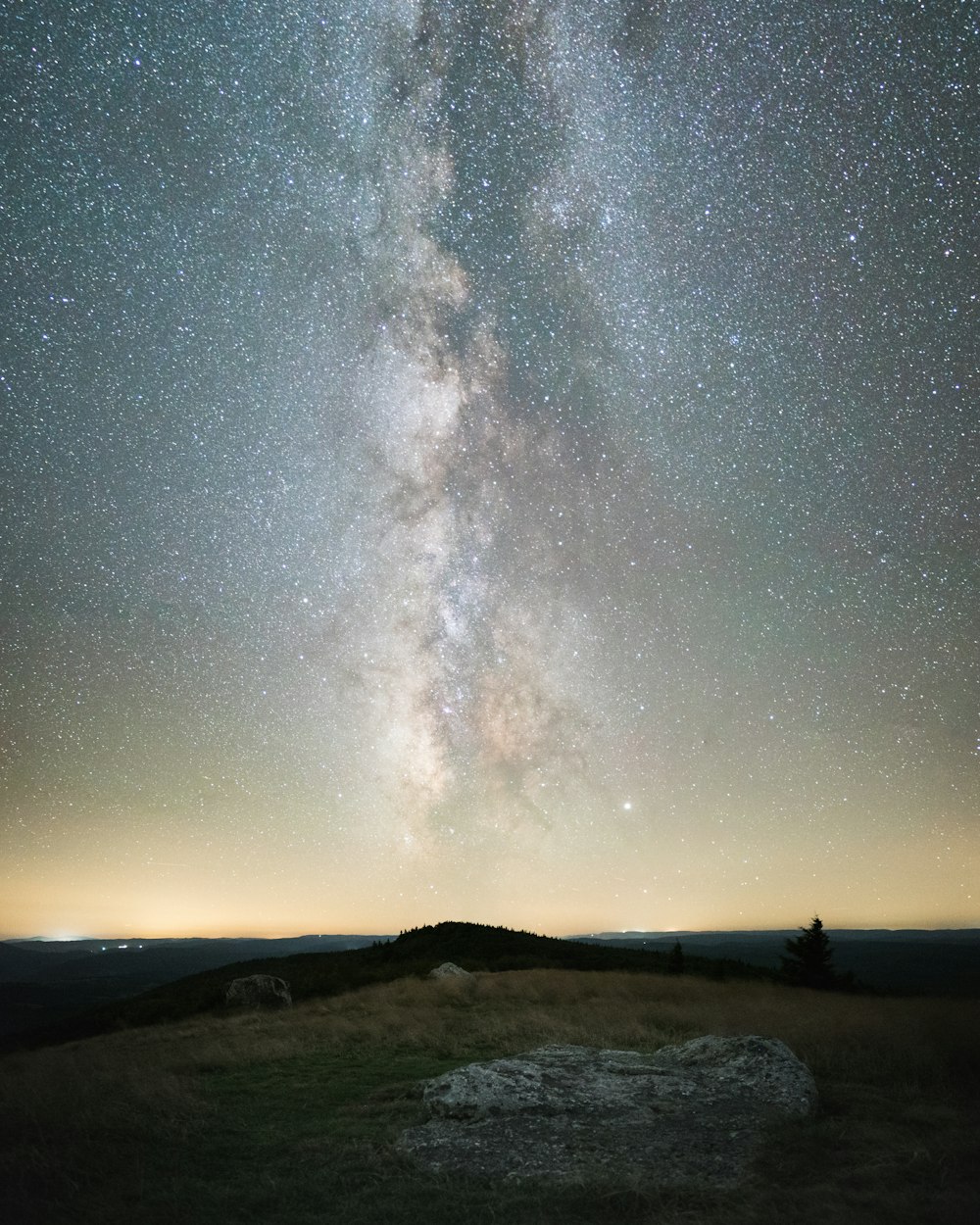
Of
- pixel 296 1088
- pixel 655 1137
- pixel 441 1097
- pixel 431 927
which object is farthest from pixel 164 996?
pixel 655 1137

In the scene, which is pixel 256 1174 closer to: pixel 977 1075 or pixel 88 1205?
pixel 88 1205

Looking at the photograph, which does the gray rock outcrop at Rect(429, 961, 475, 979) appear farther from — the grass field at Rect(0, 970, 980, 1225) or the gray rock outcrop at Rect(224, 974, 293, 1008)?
the grass field at Rect(0, 970, 980, 1225)

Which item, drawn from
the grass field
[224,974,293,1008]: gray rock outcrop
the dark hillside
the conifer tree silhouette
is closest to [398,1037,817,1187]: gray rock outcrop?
the grass field

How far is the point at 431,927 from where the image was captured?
5275cm

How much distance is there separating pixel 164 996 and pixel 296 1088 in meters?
26.7

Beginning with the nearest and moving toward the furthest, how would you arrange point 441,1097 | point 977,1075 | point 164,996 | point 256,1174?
1. point 256,1174
2. point 441,1097
3. point 977,1075
4. point 164,996

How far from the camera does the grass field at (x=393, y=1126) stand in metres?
6.76

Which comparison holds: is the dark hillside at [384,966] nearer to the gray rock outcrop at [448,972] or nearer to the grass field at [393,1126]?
the gray rock outcrop at [448,972]

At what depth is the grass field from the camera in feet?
22.2

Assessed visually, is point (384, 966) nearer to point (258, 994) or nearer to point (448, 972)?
point (448, 972)

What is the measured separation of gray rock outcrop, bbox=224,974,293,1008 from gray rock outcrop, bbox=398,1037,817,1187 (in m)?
17.0

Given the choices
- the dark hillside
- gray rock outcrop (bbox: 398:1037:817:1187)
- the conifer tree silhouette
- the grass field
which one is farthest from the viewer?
the conifer tree silhouette

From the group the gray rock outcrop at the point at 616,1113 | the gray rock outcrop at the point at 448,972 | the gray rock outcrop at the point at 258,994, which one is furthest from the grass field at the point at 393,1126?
the gray rock outcrop at the point at 448,972

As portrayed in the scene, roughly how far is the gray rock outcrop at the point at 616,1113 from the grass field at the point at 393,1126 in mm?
403
